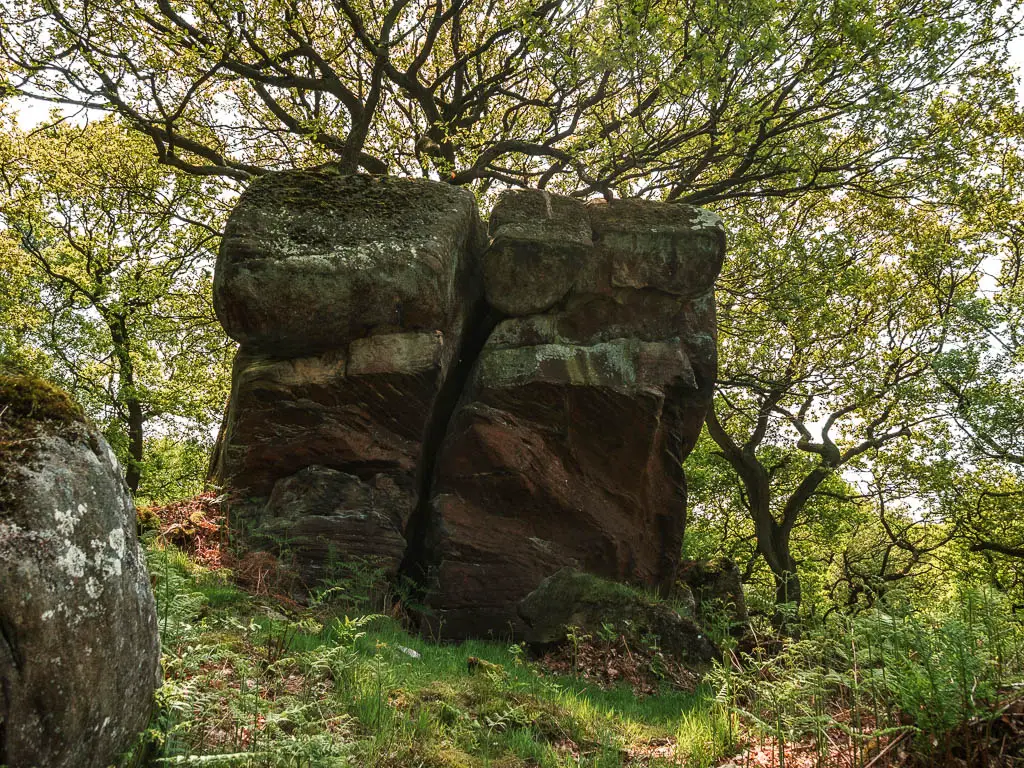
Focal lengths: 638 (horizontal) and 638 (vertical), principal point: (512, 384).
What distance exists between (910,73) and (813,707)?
1315cm

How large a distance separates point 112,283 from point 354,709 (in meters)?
20.4

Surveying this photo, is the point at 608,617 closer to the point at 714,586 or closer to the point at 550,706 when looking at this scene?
the point at 550,706

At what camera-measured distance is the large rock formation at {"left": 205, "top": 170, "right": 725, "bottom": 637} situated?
9367mm

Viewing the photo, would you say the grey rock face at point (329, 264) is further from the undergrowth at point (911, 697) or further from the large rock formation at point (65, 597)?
the undergrowth at point (911, 697)

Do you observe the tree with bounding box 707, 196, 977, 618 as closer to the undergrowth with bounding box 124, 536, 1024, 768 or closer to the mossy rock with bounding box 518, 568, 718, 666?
the mossy rock with bounding box 518, 568, 718, 666

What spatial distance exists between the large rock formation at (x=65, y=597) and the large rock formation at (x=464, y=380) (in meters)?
5.61

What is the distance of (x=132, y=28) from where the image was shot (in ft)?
43.9

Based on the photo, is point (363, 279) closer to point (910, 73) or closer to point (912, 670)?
point (912, 670)

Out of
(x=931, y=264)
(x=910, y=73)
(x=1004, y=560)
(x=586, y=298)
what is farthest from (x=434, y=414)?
(x=1004, y=560)

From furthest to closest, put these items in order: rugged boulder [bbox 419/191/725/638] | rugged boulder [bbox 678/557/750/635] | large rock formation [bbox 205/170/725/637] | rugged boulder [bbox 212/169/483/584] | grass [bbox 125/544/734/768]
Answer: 1. rugged boulder [bbox 678/557/750/635]
2. rugged boulder [bbox 419/191/725/638]
3. large rock formation [bbox 205/170/725/637]
4. rugged boulder [bbox 212/169/483/584]
5. grass [bbox 125/544/734/768]

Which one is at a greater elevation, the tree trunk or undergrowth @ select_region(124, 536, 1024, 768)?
the tree trunk

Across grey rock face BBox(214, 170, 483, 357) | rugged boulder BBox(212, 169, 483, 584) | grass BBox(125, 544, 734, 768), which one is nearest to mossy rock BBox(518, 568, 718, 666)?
grass BBox(125, 544, 734, 768)

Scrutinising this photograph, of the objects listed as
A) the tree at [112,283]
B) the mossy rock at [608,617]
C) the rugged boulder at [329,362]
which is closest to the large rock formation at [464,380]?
the rugged boulder at [329,362]

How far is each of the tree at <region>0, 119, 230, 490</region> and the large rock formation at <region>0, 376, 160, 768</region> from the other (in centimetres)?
1587
